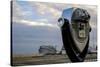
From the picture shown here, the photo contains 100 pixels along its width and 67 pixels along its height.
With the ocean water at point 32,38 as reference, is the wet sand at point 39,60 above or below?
below

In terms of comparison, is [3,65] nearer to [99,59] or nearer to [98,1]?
[99,59]

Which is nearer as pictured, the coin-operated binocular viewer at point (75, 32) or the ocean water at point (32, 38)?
the ocean water at point (32, 38)

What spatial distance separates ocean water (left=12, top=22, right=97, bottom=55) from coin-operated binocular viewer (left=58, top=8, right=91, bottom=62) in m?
0.11

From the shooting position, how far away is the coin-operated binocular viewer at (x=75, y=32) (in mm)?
2693

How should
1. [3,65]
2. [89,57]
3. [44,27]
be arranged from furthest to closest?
[89,57] → [44,27] → [3,65]

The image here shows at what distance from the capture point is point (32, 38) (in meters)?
2.54

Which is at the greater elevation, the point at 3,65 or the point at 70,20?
the point at 70,20

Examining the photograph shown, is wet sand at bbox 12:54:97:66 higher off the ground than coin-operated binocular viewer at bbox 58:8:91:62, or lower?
lower

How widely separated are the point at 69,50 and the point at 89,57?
32 cm

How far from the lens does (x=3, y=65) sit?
2.40 metres

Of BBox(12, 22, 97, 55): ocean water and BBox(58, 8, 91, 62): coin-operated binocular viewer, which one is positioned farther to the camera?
BBox(58, 8, 91, 62): coin-operated binocular viewer

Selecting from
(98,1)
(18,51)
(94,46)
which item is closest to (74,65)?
(94,46)

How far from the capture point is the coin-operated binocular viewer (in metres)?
2.69

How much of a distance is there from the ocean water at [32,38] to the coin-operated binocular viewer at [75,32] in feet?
0.36
